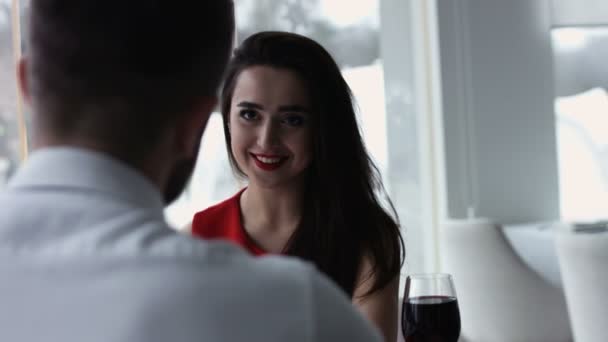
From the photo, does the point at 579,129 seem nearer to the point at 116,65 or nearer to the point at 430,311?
the point at 430,311

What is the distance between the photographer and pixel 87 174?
2.06 ft

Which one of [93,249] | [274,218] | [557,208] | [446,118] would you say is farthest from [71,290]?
[557,208]

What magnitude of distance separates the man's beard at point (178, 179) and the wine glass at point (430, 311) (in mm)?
519

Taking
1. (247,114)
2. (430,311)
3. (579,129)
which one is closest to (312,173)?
(247,114)

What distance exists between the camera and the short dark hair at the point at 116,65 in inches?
25.1

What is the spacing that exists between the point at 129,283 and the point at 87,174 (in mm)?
97

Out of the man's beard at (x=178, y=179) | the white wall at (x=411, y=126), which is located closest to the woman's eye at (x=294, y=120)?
the man's beard at (x=178, y=179)

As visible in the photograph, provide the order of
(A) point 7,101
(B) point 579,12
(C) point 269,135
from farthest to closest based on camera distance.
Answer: (B) point 579,12 < (A) point 7,101 < (C) point 269,135

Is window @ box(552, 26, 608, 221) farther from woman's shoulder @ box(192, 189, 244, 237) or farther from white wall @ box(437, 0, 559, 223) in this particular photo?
woman's shoulder @ box(192, 189, 244, 237)

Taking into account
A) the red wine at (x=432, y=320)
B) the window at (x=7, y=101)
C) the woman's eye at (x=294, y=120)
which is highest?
the window at (x=7, y=101)

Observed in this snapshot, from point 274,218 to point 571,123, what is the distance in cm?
358

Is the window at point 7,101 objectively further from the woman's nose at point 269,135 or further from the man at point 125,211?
the man at point 125,211

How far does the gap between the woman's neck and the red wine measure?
0.68 m

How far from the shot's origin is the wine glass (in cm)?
117
